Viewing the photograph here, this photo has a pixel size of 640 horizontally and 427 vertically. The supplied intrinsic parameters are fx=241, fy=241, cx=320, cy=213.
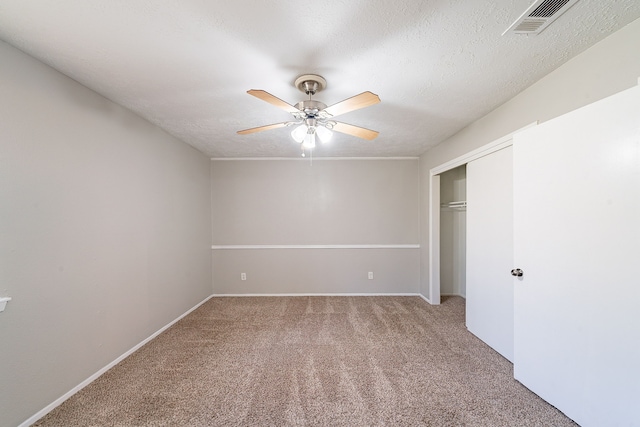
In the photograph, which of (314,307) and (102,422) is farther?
(314,307)

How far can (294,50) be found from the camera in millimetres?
1479

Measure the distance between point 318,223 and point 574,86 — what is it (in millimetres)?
3296

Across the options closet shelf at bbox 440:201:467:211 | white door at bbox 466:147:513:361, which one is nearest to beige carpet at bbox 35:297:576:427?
white door at bbox 466:147:513:361

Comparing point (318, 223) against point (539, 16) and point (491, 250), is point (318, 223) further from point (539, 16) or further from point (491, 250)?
point (539, 16)

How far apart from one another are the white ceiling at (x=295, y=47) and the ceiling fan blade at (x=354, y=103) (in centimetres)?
28

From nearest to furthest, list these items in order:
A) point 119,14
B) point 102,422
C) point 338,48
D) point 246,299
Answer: point 119,14, point 338,48, point 102,422, point 246,299

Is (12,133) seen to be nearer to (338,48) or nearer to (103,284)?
(103,284)

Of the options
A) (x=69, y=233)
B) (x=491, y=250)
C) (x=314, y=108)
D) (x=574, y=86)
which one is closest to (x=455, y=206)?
(x=491, y=250)

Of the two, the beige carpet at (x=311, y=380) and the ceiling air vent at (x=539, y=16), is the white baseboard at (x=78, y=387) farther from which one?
the ceiling air vent at (x=539, y=16)

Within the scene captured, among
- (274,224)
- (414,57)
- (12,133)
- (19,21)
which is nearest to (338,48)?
(414,57)

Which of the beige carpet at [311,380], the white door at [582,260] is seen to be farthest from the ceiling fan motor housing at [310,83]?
the beige carpet at [311,380]

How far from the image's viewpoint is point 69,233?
5.91 ft

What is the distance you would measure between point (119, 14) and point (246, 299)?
371cm

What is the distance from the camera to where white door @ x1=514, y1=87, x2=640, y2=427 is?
1268 millimetres
